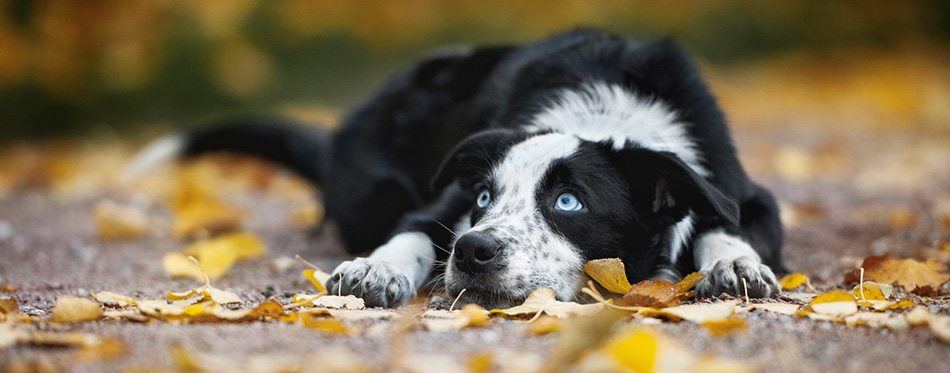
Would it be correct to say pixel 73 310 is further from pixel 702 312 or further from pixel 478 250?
pixel 702 312

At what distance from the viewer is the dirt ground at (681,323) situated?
5.55 ft

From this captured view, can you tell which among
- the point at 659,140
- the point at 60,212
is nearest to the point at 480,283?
the point at 659,140

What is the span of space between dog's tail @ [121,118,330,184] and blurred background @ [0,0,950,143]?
363 centimetres

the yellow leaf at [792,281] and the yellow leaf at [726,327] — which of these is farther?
the yellow leaf at [792,281]

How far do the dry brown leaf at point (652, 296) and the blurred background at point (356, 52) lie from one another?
603 cm

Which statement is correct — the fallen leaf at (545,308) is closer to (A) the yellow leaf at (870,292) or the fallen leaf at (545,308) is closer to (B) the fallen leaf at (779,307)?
(B) the fallen leaf at (779,307)

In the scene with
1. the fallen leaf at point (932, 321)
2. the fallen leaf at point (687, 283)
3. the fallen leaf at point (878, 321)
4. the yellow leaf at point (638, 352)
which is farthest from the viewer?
the fallen leaf at point (687, 283)

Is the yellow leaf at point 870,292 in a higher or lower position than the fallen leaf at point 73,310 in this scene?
lower

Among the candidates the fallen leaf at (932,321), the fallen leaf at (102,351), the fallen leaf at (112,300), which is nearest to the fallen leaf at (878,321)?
the fallen leaf at (932,321)

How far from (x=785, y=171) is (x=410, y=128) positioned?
2.95 metres

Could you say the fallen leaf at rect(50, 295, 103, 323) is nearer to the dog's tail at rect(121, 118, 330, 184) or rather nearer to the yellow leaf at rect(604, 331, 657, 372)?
the yellow leaf at rect(604, 331, 657, 372)

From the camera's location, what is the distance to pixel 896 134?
692cm

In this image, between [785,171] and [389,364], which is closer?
[389,364]

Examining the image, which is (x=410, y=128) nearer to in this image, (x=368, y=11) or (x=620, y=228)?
(x=620, y=228)
